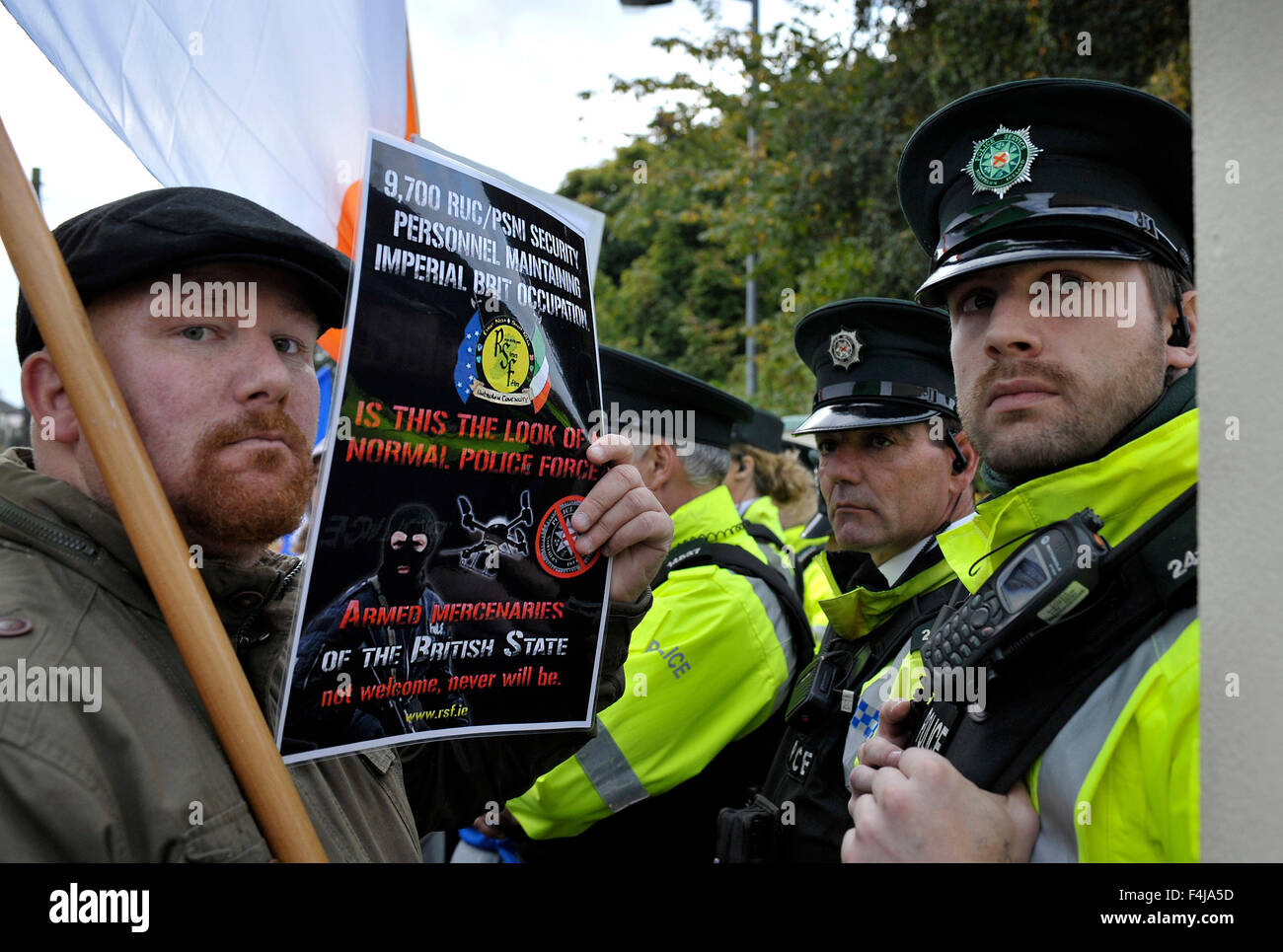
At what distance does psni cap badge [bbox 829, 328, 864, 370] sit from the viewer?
3305mm

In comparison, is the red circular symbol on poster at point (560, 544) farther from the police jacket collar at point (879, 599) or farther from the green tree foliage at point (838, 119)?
the green tree foliage at point (838, 119)

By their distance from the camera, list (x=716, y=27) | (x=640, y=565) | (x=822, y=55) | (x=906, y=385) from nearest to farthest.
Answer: (x=640, y=565) → (x=906, y=385) → (x=822, y=55) → (x=716, y=27)

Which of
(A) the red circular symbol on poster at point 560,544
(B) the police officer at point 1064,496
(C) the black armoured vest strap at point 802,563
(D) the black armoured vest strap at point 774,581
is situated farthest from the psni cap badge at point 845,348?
(C) the black armoured vest strap at point 802,563

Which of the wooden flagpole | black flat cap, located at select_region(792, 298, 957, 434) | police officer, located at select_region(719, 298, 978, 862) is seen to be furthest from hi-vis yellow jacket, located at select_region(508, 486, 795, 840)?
the wooden flagpole

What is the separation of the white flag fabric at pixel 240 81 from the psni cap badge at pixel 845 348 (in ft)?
5.28

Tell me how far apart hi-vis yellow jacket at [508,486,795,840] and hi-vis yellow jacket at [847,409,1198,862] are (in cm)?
155

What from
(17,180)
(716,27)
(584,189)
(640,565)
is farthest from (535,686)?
(584,189)

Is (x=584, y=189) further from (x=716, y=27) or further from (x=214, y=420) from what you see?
(x=214, y=420)

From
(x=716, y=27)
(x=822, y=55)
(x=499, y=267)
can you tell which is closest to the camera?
(x=499, y=267)

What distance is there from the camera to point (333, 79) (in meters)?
2.48

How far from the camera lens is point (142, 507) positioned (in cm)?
127

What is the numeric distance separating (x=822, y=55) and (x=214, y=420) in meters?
10.1

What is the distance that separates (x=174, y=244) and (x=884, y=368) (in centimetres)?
230

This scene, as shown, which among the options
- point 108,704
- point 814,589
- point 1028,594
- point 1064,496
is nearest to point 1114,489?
point 1064,496
